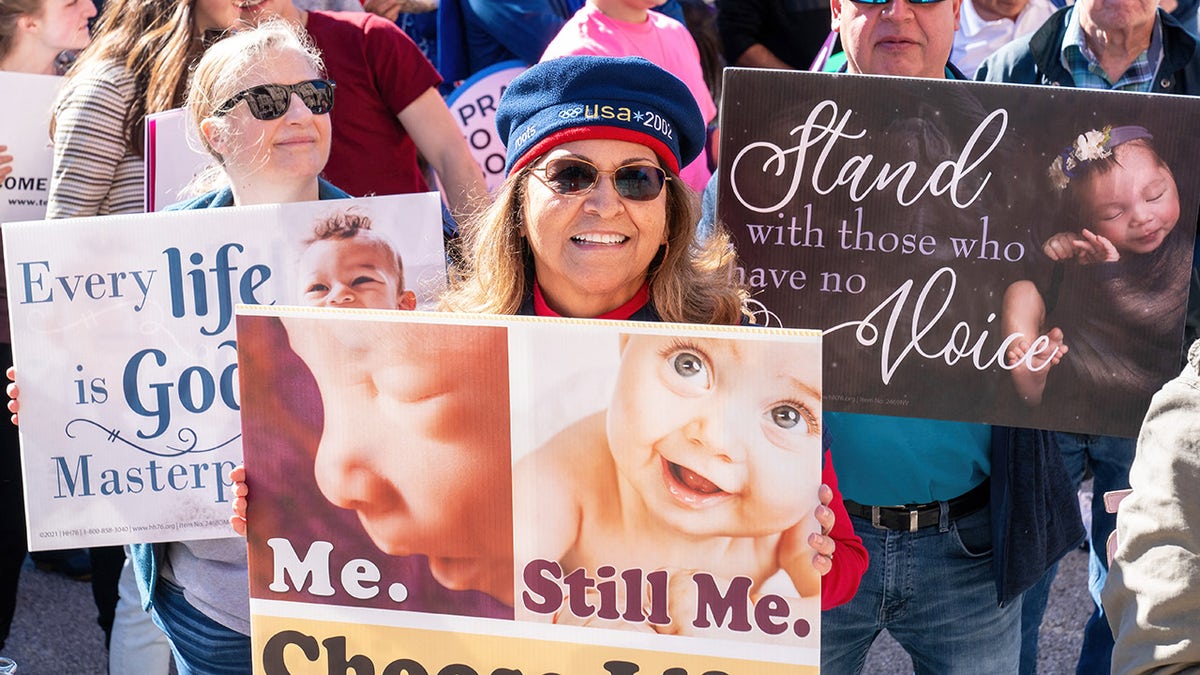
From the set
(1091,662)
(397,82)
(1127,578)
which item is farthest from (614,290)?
(1091,662)

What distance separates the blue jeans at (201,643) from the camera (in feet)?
7.89

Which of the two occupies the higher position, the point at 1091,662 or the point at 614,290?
the point at 614,290

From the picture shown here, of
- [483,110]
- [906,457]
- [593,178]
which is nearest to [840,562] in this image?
[906,457]

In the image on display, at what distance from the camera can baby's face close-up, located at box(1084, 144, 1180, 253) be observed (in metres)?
2.13

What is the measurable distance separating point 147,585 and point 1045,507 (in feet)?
5.66

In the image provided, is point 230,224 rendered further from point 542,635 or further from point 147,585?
point 542,635

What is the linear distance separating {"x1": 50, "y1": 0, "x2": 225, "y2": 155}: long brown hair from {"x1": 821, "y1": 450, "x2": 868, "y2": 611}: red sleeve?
203 cm

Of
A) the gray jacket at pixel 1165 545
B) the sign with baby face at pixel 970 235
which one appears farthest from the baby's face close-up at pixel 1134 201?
the gray jacket at pixel 1165 545

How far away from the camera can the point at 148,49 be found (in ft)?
11.0

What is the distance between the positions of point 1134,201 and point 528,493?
1.15 m

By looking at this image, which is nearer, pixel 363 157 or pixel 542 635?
pixel 542 635

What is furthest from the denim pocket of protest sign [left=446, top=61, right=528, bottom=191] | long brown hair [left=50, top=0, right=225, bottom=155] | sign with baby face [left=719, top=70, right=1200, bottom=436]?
protest sign [left=446, top=61, right=528, bottom=191]

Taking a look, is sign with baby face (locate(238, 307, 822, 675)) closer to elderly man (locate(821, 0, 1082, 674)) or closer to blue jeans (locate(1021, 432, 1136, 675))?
elderly man (locate(821, 0, 1082, 674))

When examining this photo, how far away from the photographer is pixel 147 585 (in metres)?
2.48
